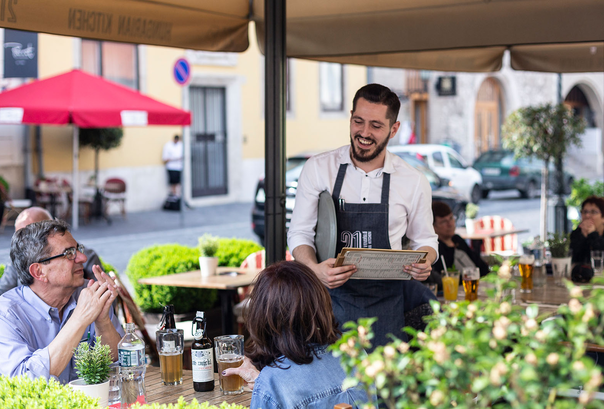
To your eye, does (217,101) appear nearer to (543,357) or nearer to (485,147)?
(485,147)

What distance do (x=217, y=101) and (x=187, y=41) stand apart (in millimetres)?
14738

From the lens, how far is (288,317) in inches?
85.1

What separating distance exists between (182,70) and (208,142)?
239 inches

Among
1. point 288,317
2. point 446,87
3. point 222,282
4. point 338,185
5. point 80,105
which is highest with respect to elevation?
point 446,87

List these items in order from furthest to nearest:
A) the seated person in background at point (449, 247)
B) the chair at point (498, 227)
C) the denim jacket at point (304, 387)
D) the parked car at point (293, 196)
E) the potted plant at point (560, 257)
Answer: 1. the parked car at point (293, 196)
2. the chair at point (498, 227)
3. the seated person in background at point (449, 247)
4. the potted plant at point (560, 257)
5. the denim jacket at point (304, 387)

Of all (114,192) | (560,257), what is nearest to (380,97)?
(560,257)

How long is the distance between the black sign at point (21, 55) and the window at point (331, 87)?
12115 mm

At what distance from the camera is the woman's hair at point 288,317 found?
2160mm

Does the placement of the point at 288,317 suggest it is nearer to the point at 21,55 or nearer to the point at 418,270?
the point at 418,270

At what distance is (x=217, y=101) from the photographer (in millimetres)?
18797

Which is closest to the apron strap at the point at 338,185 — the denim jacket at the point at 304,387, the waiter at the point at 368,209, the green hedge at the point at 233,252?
the waiter at the point at 368,209

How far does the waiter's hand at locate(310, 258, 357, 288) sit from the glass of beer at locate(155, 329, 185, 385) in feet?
2.22

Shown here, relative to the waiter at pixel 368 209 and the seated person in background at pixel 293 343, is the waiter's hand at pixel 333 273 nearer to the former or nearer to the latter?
the waiter at pixel 368 209

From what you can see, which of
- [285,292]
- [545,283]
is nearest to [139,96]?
[545,283]
